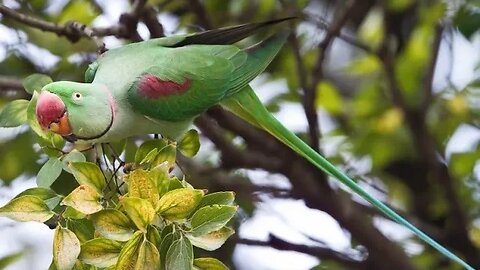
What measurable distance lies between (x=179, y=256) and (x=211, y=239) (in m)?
0.03

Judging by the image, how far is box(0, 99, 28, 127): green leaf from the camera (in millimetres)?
518

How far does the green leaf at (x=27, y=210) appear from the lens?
0.44m

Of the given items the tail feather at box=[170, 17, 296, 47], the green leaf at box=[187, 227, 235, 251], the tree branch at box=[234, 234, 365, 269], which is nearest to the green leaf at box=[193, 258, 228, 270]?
the green leaf at box=[187, 227, 235, 251]

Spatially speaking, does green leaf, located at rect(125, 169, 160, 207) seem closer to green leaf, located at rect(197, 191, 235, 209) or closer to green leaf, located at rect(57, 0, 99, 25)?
green leaf, located at rect(197, 191, 235, 209)

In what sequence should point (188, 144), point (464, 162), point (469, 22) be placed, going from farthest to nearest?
point (464, 162)
point (469, 22)
point (188, 144)

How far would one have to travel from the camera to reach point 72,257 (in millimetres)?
424

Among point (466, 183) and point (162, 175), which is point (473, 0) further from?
point (162, 175)

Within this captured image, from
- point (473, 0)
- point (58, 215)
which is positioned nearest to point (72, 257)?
point (58, 215)

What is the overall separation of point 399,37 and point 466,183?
31cm

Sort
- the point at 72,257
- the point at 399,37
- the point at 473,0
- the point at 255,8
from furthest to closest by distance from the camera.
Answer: the point at 399,37 → the point at 255,8 → the point at 473,0 → the point at 72,257

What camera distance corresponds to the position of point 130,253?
421mm

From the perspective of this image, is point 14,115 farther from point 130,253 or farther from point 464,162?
point 464,162

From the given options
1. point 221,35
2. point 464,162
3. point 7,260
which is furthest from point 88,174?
point 464,162

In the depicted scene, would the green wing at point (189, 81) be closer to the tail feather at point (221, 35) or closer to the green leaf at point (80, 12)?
the tail feather at point (221, 35)
